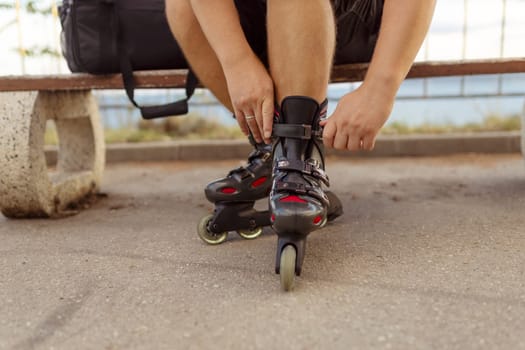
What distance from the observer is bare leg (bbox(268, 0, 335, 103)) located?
114cm

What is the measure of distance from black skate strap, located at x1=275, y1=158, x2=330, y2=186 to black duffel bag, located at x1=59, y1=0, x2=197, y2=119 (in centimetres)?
68

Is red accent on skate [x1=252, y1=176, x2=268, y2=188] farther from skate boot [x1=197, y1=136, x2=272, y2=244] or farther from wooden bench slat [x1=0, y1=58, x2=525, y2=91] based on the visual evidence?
wooden bench slat [x1=0, y1=58, x2=525, y2=91]

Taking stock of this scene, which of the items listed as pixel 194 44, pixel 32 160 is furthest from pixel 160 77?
pixel 32 160

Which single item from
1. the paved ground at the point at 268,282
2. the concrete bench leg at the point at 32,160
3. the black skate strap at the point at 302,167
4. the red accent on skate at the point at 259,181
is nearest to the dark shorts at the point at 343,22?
the red accent on skate at the point at 259,181

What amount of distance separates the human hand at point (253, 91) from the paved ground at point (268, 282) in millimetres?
371

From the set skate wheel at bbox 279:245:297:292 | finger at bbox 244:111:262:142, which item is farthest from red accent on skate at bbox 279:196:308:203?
finger at bbox 244:111:262:142

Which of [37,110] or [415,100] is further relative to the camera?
[415,100]

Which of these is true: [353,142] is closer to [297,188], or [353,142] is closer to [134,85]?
[297,188]

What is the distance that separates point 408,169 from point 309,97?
74.4 inches

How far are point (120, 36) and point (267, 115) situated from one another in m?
0.83

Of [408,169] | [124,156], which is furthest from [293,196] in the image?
[124,156]

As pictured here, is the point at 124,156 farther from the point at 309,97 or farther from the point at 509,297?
the point at 509,297

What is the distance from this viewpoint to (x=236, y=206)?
4.84ft

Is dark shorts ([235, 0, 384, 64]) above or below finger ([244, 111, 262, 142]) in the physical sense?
above
